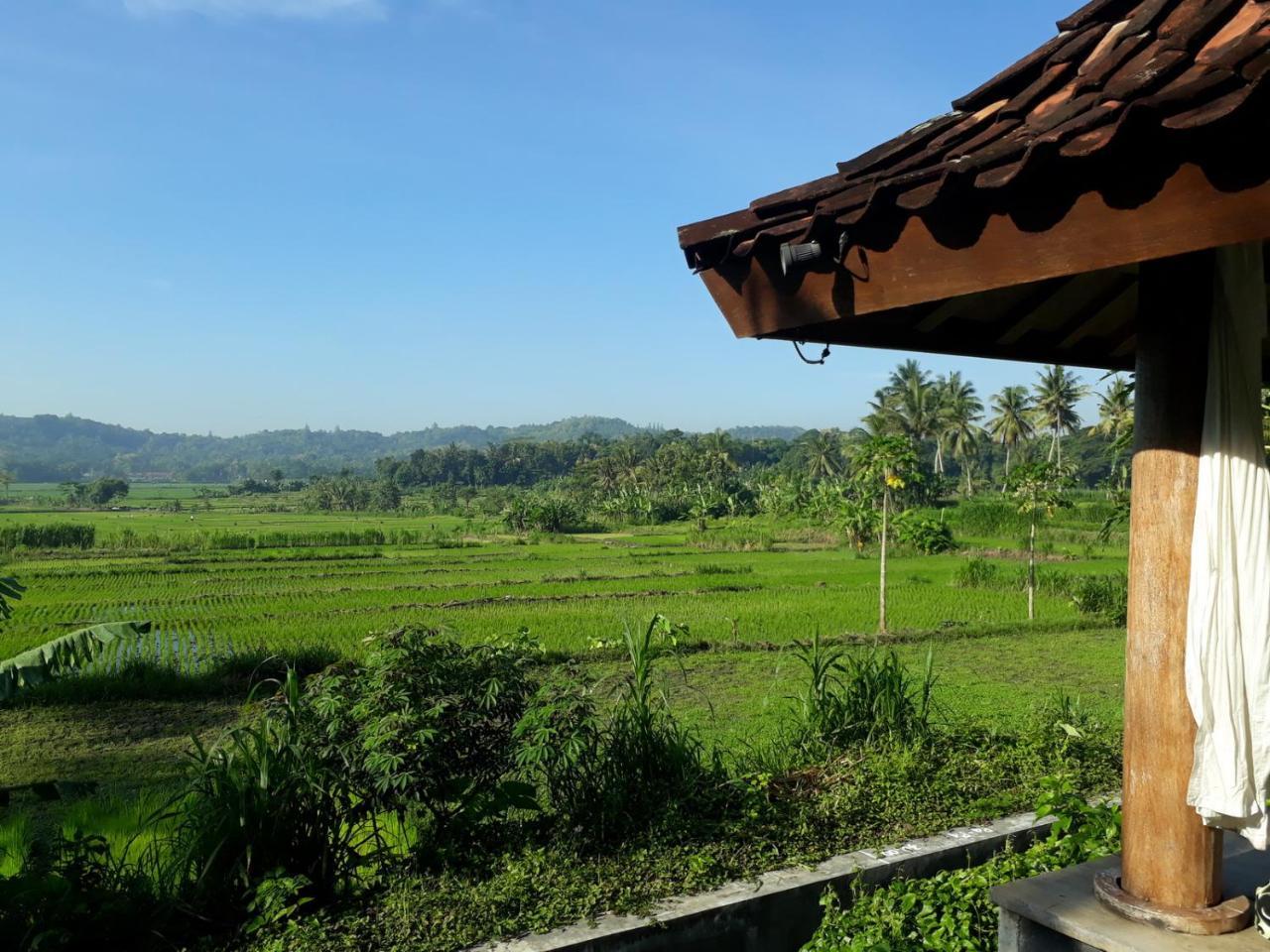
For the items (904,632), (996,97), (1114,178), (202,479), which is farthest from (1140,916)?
(202,479)

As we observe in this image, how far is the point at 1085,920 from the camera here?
1.99 metres

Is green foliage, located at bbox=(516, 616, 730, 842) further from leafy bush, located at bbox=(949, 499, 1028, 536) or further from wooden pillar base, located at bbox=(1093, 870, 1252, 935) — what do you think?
leafy bush, located at bbox=(949, 499, 1028, 536)

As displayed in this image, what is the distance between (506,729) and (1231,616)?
2.52 m

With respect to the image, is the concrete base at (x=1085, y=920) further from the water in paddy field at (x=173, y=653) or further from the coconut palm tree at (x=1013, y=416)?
the coconut palm tree at (x=1013, y=416)

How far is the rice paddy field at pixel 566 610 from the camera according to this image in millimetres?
9602

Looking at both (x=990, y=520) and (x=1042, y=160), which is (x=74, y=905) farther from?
(x=990, y=520)

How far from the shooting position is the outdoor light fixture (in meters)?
1.87

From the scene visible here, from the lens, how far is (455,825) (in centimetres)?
347

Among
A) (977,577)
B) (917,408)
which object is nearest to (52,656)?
(977,577)

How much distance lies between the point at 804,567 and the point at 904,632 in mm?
11813

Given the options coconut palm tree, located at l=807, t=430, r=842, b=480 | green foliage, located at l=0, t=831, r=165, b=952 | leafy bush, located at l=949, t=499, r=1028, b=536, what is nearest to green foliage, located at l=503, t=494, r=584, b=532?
leafy bush, located at l=949, t=499, r=1028, b=536

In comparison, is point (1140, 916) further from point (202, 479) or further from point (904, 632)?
point (202, 479)

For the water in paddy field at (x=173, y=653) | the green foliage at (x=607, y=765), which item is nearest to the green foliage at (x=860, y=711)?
the green foliage at (x=607, y=765)

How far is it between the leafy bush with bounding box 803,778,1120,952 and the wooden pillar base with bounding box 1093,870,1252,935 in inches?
26.8
